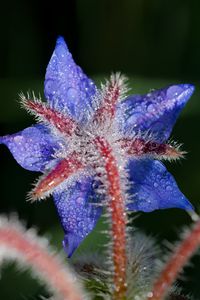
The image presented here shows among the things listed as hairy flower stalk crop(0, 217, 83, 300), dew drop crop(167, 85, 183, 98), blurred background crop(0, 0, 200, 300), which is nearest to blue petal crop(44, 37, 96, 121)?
dew drop crop(167, 85, 183, 98)

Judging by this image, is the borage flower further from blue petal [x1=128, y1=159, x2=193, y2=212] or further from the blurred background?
the blurred background

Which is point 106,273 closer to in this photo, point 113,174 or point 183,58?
point 113,174

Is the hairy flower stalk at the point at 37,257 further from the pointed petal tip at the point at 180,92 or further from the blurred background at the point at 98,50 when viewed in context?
the blurred background at the point at 98,50

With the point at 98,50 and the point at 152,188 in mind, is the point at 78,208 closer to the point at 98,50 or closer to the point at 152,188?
the point at 152,188

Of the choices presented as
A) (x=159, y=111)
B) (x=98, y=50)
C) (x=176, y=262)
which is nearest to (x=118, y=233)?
(x=176, y=262)

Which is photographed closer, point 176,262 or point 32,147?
point 176,262

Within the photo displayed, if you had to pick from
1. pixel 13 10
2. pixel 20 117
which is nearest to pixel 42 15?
pixel 13 10

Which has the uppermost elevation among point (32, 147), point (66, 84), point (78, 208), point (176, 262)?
point (66, 84)
